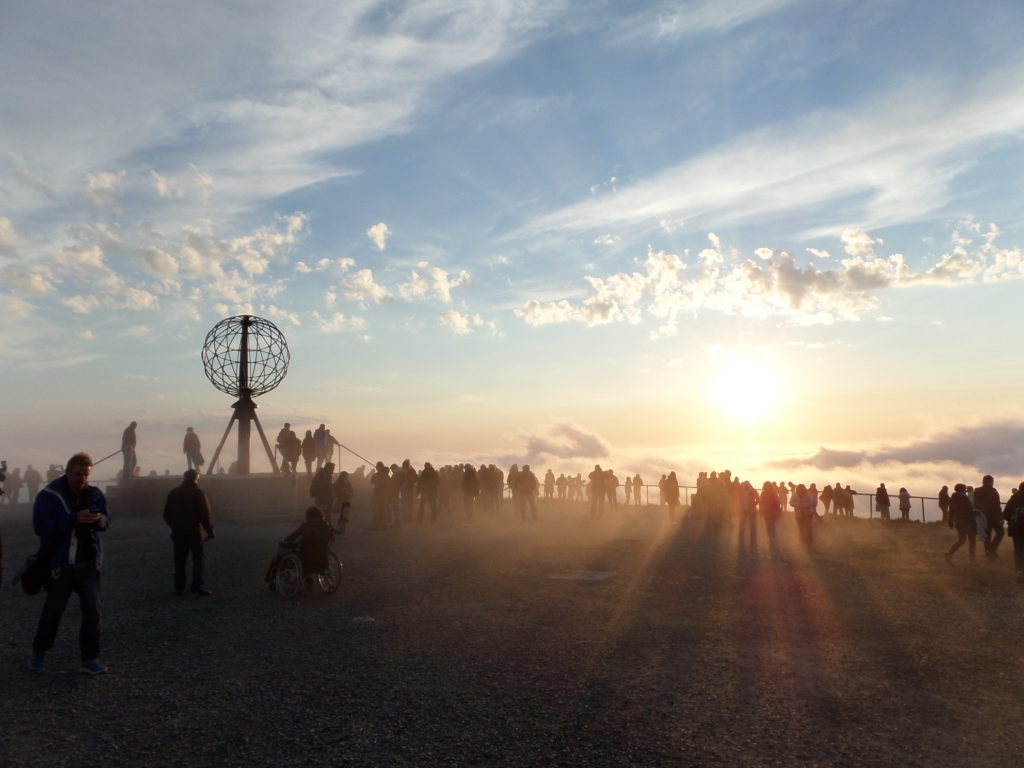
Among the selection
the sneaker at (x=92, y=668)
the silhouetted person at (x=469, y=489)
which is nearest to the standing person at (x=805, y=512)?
the silhouetted person at (x=469, y=489)

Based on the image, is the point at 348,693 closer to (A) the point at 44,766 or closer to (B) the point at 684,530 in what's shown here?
(A) the point at 44,766

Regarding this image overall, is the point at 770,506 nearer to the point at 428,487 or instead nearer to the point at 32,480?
the point at 428,487

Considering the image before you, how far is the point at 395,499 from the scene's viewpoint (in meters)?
22.2

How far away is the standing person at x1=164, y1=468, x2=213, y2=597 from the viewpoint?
11.9 metres

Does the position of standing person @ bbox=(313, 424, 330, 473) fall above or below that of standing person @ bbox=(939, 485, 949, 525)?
above

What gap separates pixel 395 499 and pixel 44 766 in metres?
17.0

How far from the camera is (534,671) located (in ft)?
25.1

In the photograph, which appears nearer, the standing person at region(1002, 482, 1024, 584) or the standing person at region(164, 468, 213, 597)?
the standing person at region(164, 468, 213, 597)

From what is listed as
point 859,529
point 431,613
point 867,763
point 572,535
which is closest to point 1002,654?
point 867,763

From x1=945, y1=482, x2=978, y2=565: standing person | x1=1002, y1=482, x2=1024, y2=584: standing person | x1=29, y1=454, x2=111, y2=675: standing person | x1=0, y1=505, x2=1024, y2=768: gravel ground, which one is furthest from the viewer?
x1=945, y1=482, x2=978, y2=565: standing person

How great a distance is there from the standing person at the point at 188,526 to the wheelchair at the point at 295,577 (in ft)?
3.49

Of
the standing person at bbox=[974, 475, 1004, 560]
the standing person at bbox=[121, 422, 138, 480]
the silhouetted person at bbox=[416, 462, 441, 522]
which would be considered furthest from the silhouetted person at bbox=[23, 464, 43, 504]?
the standing person at bbox=[974, 475, 1004, 560]

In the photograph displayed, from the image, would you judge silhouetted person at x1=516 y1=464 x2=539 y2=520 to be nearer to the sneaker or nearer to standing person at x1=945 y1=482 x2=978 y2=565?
standing person at x1=945 y1=482 x2=978 y2=565

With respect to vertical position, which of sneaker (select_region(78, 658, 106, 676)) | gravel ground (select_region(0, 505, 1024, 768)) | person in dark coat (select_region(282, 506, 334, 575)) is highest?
person in dark coat (select_region(282, 506, 334, 575))
